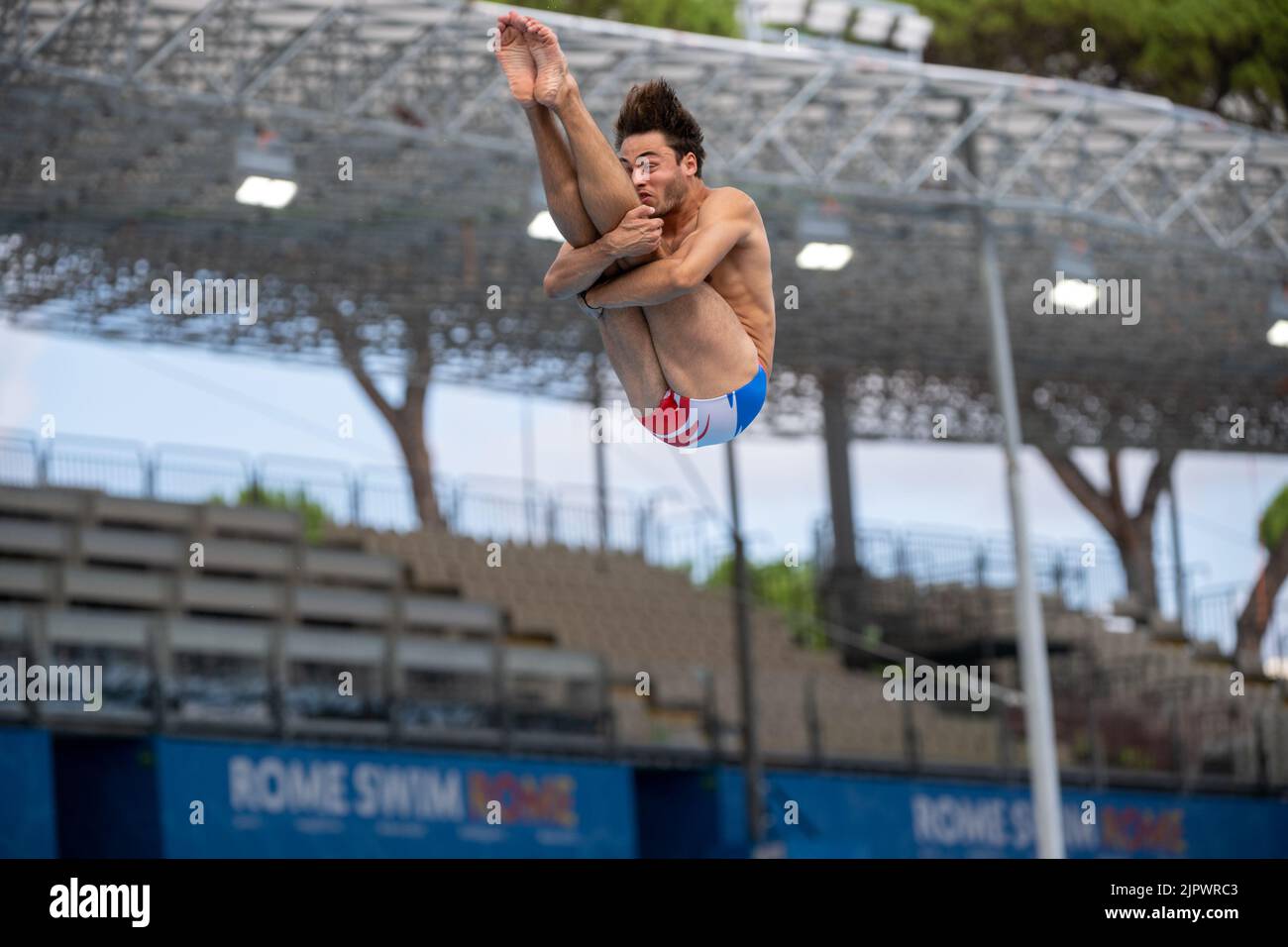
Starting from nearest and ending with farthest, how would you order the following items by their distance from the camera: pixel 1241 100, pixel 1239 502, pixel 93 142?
pixel 93 142 < pixel 1241 100 < pixel 1239 502

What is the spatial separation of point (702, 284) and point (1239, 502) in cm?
2866

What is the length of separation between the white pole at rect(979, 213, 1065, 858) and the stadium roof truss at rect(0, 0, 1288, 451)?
801mm

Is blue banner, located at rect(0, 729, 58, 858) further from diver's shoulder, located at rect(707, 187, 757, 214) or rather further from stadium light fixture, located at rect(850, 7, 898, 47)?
stadium light fixture, located at rect(850, 7, 898, 47)

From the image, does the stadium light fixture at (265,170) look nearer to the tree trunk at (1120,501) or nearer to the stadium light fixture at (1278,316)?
the stadium light fixture at (1278,316)

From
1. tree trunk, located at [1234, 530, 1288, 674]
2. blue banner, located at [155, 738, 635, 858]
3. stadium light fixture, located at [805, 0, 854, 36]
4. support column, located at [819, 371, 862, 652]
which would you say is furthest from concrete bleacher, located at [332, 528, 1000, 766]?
tree trunk, located at [1234, 530, 1288, 674]

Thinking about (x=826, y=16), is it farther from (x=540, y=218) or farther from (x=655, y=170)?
(x=655, y=170)

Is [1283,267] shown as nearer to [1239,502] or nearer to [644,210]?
[1239,502]

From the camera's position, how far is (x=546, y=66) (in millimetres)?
6176

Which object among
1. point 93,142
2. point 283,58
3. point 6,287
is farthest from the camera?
point 6,287

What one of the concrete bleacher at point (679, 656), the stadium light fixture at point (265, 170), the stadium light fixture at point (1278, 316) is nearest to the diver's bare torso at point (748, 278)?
the stadium light fixture at point (265, 170)

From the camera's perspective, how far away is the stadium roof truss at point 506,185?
16422mm

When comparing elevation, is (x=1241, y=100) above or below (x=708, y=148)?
above

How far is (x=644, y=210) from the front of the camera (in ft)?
20.8
